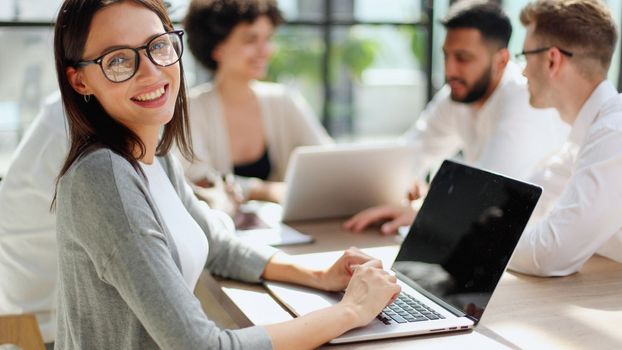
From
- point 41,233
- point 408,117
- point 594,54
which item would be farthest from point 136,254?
point 408,117

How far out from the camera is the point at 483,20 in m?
2.70

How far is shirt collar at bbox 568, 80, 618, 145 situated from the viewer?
1.83 m

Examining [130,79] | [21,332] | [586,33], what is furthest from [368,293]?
[586,33]

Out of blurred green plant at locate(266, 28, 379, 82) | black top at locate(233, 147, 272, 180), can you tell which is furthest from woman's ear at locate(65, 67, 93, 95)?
blurred green plant at locate(266, 28, 379, 82)

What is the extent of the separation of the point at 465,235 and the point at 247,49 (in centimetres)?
182

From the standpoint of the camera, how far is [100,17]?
1.29 m

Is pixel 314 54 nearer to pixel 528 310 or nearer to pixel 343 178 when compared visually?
pixel 343 178

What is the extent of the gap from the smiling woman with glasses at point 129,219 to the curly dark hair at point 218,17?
5.50ft

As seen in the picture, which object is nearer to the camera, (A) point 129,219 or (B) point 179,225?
(A) point 129,219

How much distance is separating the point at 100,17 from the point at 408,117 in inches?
119

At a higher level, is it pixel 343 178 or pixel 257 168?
pixel 343 178

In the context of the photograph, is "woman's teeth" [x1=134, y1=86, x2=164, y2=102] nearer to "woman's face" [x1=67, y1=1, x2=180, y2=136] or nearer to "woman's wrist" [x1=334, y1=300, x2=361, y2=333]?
"woman's face" [x1=67, y1=1, x2=180, y2=136]

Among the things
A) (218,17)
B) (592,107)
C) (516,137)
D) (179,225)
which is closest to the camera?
(179,225)

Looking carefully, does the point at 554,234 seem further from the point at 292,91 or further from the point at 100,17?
the point at 292,91
